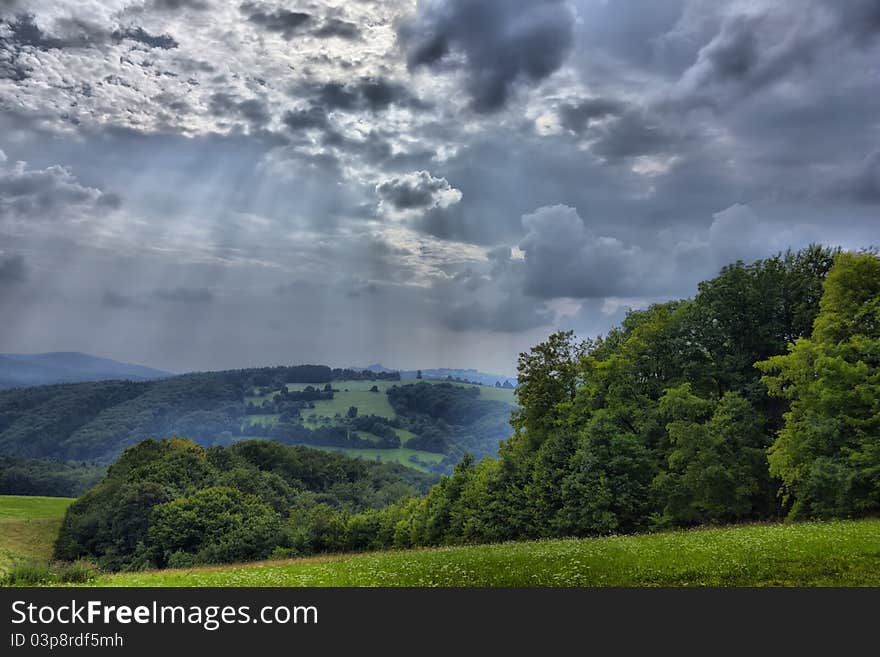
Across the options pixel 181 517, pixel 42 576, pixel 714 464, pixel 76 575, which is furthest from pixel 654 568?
pixel 181 517

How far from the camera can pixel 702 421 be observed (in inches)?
2162

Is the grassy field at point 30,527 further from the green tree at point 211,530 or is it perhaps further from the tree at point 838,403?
the tree at point 838,403

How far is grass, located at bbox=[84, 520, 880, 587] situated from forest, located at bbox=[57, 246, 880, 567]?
14.3 m

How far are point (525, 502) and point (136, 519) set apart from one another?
243ft

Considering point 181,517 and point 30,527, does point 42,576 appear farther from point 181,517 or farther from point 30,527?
point 30,527

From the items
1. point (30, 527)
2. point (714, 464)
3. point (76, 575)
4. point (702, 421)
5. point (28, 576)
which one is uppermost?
point (702, 421)

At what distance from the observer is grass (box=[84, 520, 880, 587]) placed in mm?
21203

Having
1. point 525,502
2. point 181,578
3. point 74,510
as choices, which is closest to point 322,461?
point 74,510

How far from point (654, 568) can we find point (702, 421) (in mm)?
36075

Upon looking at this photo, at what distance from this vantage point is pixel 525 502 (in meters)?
60.7

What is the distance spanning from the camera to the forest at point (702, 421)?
4112 cm

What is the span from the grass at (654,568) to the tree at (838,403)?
11016 mm

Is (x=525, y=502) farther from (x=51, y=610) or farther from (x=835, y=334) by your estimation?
(x=51, y=610)

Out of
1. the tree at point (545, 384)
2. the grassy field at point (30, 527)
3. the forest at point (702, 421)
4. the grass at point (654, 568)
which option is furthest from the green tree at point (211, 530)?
the grass at point (654, 568)
